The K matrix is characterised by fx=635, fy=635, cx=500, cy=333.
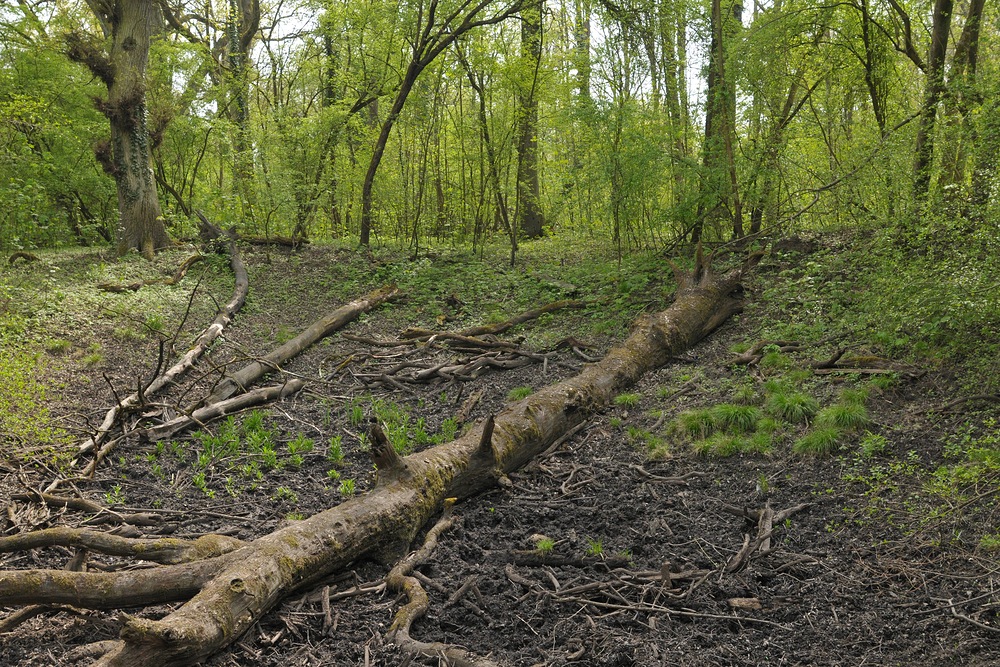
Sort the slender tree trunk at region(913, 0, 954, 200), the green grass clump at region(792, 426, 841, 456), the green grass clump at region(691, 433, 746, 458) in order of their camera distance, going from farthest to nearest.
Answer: the slender tree trunk at region(913, 0, 954, 200) < the green grass clump at region(691, 433, 746, 458) < the green grass clump at region(792, 426, 841, 456)

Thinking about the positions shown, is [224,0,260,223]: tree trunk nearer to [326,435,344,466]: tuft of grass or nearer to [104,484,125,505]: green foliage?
[326,435,344,466]: tuft of grass

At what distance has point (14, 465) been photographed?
513 cm

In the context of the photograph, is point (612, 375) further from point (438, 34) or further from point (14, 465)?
point (438, 34)

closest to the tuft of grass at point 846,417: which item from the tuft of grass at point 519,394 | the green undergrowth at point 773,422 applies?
the green undergrowth at point 773,422

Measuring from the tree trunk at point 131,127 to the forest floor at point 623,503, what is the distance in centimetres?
370

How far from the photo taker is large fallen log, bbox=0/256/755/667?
3.05 metres

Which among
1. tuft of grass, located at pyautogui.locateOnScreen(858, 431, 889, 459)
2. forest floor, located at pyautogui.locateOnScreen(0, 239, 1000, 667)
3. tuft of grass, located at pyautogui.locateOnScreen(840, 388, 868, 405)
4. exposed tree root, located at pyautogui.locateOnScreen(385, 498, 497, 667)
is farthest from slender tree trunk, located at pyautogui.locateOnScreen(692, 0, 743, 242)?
exposed tree root, located at pyautogui.locateOnScreen(385, 498, 497, 667)

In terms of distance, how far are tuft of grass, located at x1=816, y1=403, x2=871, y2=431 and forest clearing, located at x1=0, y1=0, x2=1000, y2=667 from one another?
47 millimetres

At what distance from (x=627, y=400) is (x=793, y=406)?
5.64 feet

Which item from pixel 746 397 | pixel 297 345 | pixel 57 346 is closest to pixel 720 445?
pixel 746 397

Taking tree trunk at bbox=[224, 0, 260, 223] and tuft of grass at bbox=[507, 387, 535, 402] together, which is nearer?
tuft of grass at bbox=[507, 387, 535, 402]

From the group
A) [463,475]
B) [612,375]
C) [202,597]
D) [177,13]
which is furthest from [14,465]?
[177,13]

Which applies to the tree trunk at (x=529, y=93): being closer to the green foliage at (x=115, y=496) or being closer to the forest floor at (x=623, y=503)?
the forest floor at (x=623, y=503)

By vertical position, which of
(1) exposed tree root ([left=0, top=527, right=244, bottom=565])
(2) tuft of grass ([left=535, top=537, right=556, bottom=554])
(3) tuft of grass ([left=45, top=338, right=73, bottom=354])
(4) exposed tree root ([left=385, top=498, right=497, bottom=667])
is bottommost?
(4) exposed tree root ([left=385, top=498, right=497, bottom=667])
